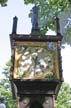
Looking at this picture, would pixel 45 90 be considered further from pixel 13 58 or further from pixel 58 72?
pixel 13 58

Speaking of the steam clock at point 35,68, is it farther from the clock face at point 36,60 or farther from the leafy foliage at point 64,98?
the leafy foliage at point 64,98

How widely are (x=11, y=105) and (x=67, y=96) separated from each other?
5.92 meters

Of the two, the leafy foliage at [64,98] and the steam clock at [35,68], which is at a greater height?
the steam clock at [35,68]

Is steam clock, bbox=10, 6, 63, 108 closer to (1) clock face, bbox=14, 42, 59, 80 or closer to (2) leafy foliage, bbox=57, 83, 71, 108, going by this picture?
(1) clock face, bbox=14, 42, 59, 80

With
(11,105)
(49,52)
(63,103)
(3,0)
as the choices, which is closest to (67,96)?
(63,103)

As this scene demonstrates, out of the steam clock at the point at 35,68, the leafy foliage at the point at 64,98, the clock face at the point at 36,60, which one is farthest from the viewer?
the leafy foliage at the point at 64,98

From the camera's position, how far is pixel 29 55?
22.2 ft

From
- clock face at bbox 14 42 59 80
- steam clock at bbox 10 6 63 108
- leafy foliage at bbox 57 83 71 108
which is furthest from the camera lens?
leafy foliage at bbox 57 83 71 108

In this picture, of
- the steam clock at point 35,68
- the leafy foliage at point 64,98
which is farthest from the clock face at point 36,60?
the leafy foliage at point 64,98

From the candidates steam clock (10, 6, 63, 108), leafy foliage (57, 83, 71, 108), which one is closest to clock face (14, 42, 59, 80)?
steam clock (10, 6, 63, 108)

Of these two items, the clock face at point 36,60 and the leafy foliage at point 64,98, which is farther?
the leafy foliage at point 64,98

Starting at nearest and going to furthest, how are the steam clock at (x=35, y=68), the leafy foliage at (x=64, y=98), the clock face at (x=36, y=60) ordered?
the steam clock at (x=35, y=68) → the clock face at (x=36, y=60) → the leafy foliage at (x=64, y=98)

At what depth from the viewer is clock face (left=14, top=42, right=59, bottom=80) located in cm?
Answer: 634

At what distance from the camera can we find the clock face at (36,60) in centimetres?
634
